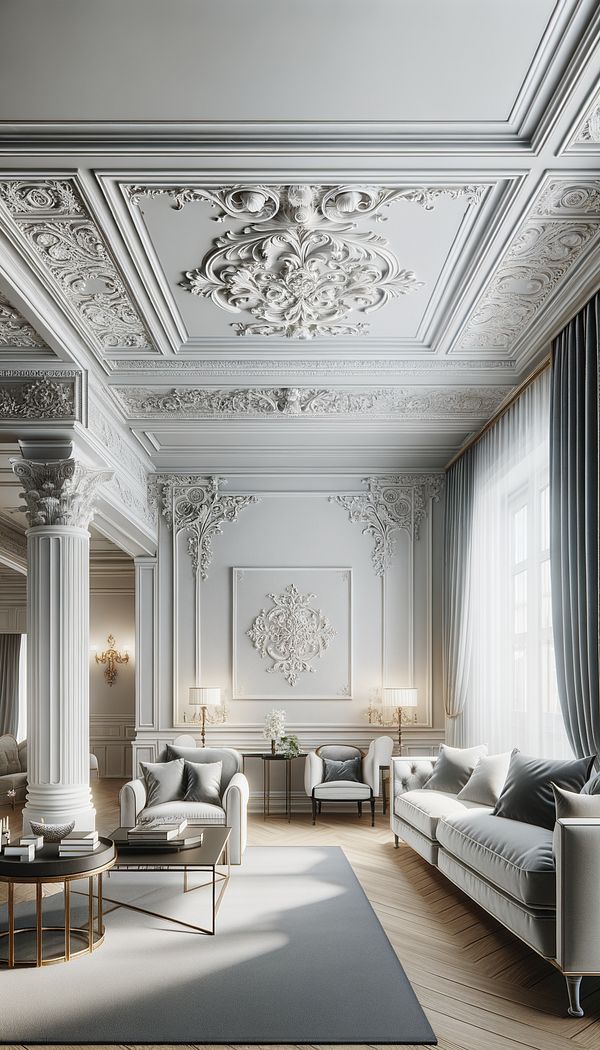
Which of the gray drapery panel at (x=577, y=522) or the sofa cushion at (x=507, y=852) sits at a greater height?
the gray drapery panel at (x=577, y=522)

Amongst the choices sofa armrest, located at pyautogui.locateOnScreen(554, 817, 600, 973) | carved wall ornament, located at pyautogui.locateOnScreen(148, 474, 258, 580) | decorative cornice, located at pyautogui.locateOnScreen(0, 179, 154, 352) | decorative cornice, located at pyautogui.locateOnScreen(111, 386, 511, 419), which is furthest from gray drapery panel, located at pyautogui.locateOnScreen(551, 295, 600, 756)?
carved wall ornament, located at pyautogui.locateOnScreen(148, 474, 258, 580)

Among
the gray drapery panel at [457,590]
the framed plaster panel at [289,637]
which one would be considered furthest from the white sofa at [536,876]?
the framed plaster panel at [289,637]

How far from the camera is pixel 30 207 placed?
3439 millimetres

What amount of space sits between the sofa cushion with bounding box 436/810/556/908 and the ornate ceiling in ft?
8.78

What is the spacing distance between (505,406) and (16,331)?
3425 millimetres

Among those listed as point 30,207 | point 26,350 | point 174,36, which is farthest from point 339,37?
point 26,350

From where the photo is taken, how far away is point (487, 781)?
17.8 feet

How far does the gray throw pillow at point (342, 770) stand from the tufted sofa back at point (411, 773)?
1091 millimetres

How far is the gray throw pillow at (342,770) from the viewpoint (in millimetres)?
7566

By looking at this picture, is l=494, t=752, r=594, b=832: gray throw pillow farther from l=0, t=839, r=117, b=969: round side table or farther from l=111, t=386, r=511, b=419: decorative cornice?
l=111, t=386, r=511, b=419: decorative cornice

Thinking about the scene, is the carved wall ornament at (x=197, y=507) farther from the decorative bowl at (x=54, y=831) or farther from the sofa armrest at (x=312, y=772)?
the decorative bowl at (x=54, y=831)

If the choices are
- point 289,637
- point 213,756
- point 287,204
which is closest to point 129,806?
point 213,756

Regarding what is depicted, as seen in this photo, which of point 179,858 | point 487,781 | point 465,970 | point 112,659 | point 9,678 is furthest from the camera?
point 9,678

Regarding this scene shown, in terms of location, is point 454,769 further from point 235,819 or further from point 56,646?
point 56,646
